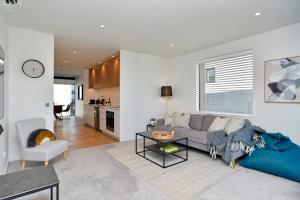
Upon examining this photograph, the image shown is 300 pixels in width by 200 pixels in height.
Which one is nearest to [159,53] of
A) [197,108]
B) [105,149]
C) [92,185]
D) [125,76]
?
[125,76]

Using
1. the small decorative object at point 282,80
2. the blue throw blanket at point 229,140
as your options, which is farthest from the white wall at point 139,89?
the small decorative object at point 282,80

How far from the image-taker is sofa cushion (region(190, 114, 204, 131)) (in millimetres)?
4143

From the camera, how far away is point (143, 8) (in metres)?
2.52

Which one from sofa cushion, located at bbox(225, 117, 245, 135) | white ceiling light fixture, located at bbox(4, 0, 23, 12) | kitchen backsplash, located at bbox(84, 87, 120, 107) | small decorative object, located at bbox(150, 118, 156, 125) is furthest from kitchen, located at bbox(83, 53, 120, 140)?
white ceiling light fixture, located at bbox(4, 0, 23, 12)

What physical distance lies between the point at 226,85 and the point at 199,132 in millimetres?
1501

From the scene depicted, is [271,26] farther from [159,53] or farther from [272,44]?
[159,53]

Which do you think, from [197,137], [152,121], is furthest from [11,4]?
[152,121]

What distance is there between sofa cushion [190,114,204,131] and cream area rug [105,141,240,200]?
2.36 feet

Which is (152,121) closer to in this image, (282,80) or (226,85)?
(226,85)

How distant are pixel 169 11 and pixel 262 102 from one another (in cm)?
264

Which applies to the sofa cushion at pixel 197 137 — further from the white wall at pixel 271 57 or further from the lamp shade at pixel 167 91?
the lamp shade at pixel 167 91

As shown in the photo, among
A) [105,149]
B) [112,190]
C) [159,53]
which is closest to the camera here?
[112,190]

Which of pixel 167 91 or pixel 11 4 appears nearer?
pixel 11 4

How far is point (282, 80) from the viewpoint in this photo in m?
3.15
